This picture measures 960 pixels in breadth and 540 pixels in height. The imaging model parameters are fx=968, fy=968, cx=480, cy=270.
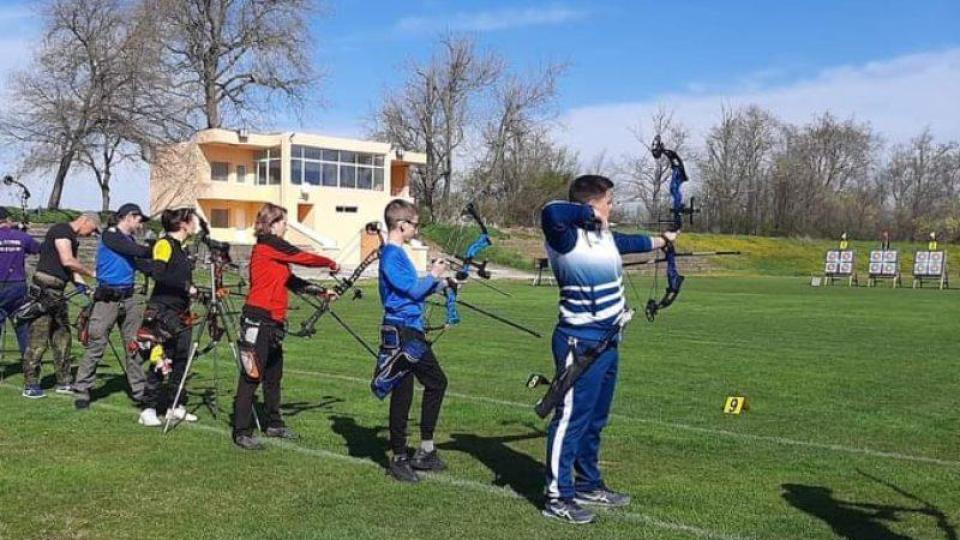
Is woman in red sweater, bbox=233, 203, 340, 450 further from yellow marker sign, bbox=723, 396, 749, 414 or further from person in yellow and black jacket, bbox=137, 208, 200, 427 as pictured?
yellow marker sign, bbox=723, 396, 749, 414

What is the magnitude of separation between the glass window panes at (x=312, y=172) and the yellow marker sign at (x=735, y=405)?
53281 mm

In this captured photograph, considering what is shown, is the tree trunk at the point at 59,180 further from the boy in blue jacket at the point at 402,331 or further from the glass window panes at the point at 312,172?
the boy in blue jacket at the point at 402,331

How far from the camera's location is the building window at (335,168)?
61312 mm

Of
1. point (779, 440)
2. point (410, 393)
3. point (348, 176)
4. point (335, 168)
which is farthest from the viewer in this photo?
point (348, 176)

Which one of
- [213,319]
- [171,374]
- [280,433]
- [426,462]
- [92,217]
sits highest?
[92,217]

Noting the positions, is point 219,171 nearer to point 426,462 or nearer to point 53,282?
point 53,282

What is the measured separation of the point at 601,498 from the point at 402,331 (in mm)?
1821

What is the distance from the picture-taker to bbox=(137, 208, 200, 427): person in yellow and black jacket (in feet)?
29.3

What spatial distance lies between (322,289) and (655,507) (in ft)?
11.9

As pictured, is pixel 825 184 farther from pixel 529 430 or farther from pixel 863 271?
pixel 529 430

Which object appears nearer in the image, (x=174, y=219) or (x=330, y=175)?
(x=174, y=219)

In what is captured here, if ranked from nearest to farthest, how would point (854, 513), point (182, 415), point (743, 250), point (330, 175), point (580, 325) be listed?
point (580, 325)
point (854, 513)
point (182, 415)
point (330, 175)
point (743, 250)

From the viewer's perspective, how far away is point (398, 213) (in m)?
6.98

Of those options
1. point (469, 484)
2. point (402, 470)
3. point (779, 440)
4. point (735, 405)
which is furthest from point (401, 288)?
point (735, 405)
